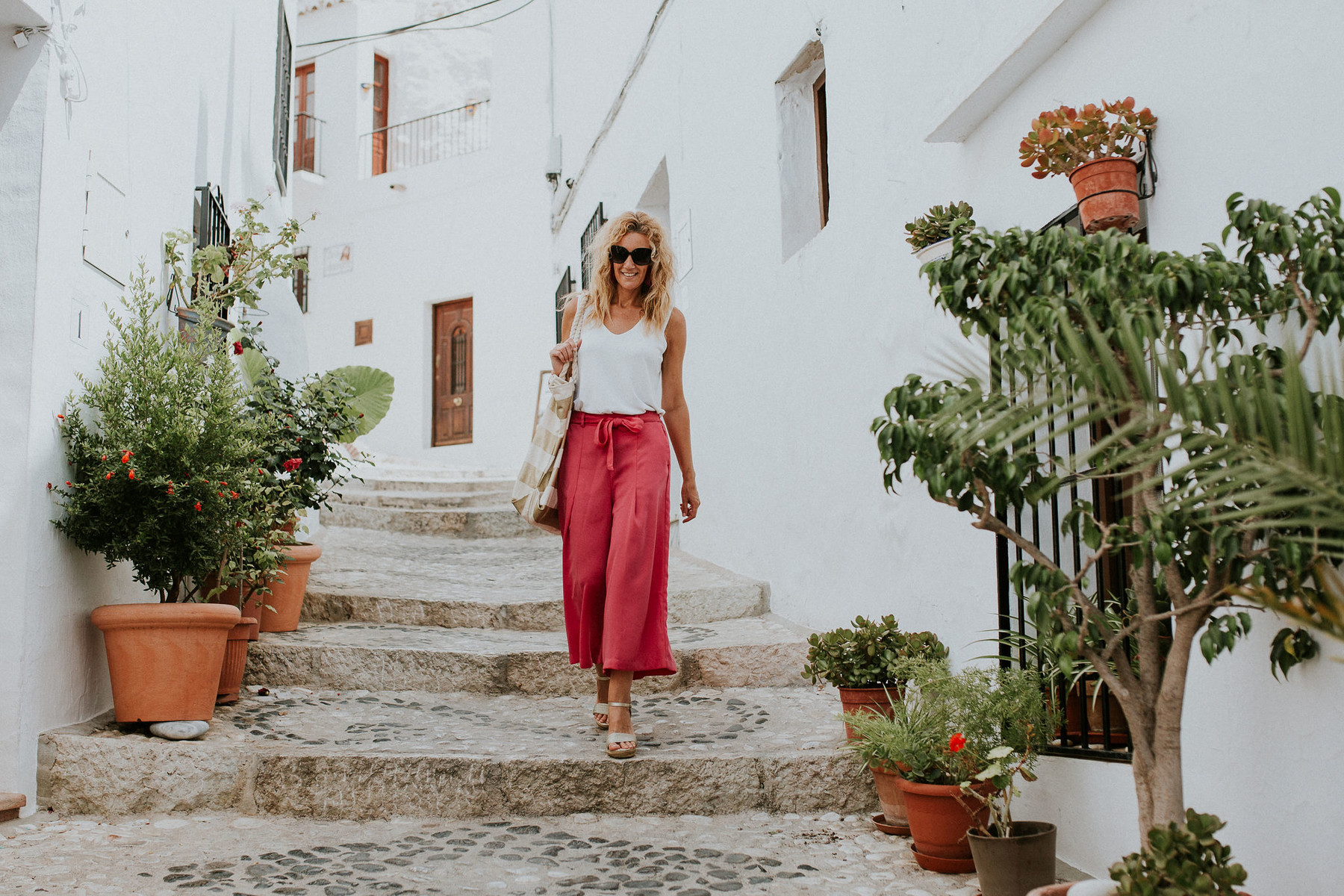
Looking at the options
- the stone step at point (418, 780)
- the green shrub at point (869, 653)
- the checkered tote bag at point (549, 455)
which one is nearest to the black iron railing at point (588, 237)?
the checkered tote bag at point (549, 455)

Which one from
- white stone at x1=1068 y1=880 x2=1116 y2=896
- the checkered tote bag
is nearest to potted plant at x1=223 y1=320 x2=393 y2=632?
the checkered tote bag

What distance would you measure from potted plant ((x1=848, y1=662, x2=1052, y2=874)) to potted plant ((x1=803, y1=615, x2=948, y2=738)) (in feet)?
1.28

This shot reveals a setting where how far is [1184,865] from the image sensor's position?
5.02 ft

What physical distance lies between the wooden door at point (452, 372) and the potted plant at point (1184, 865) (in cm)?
1103

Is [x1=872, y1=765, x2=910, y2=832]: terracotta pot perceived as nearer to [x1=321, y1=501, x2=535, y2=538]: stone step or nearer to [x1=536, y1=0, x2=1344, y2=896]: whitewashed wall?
[x1=536, y1=0, x2=1344, y2=896]: whitewashed wall

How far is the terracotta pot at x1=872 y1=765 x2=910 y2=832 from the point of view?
8.87ft

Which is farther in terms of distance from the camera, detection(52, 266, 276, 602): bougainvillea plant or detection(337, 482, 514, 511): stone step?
detection(337, 482, 514, 511): stone step

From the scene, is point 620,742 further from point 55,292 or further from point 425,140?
point 425,140

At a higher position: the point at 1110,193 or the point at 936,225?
the point at 936,225

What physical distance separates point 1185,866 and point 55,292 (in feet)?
10.3

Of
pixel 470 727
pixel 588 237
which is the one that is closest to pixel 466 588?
pixel 470 727

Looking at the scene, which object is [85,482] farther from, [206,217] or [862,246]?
[862,246]

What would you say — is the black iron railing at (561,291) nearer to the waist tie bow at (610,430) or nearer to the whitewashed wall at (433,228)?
the whitewashed wall at (433,228)

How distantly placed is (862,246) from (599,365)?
1.16 meters
